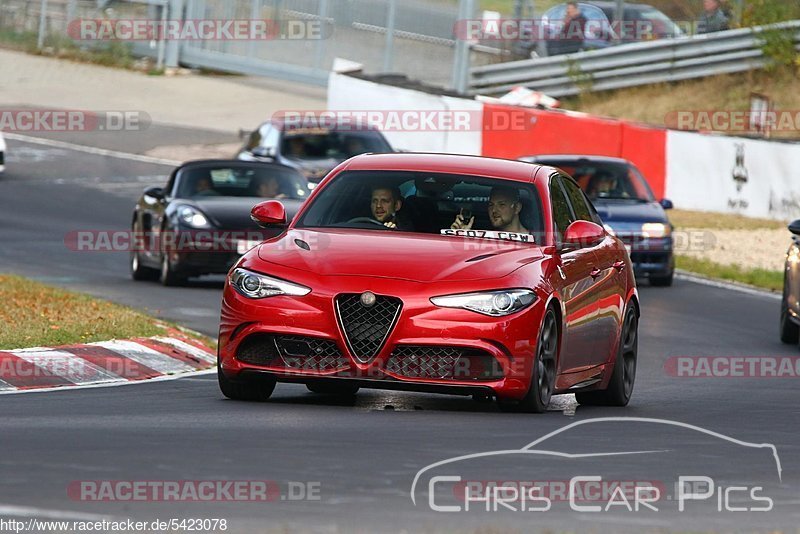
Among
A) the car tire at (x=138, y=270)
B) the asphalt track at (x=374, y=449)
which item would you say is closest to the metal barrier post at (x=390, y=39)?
the car tire at (x=138, y=270)

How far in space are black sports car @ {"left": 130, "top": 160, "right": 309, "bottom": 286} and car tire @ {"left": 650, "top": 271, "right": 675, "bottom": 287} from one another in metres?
4.32

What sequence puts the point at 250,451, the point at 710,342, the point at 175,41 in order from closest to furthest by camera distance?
1. the point at 250,451
2. the point at 710,342
3. the point at 175,41

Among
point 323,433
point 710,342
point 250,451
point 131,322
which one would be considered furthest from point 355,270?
point 710,342

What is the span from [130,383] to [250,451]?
4.08 m

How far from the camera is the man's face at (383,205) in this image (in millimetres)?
11000

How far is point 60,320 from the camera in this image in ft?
46.9

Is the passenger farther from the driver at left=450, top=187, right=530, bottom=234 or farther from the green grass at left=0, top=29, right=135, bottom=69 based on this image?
the green grass at left=0, top=29, right=135, bottom=69

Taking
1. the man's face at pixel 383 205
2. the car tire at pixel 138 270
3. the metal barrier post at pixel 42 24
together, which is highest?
the metal barrier post at pixel 42 24

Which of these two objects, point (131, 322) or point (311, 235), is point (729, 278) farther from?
point (311, 235)

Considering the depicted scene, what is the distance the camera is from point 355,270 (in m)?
10.0

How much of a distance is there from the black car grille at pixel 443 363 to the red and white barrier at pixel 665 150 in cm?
2054

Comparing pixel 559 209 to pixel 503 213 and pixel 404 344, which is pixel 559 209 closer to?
pixel 503 213

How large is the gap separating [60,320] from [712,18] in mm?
27601

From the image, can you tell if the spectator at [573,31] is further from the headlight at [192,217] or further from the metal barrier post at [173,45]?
the headlight at [192,217]
